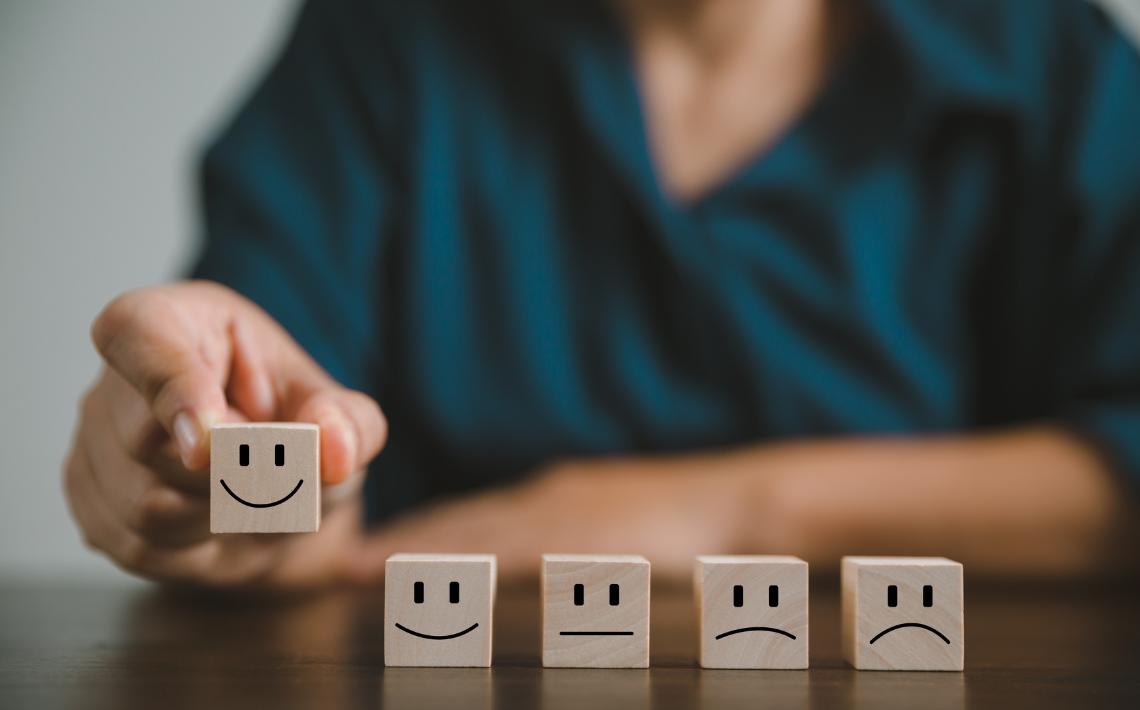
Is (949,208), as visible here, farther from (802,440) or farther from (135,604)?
(135,604)

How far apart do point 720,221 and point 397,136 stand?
50 centimetres

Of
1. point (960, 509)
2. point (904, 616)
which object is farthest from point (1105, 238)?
point (904, 616)

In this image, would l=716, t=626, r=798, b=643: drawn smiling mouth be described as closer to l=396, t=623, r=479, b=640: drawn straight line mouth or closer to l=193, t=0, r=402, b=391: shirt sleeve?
l=396, t=623, r=479, b=640: drawn straight line mouth

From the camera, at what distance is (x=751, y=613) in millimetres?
508

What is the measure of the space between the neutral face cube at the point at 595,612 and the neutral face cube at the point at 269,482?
6.3 inches

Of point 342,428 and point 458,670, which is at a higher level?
point 342,428

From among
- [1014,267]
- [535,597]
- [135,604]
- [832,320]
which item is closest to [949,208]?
[1014,267]

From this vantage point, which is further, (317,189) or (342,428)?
(317,189)

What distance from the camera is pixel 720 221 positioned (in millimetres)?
1103

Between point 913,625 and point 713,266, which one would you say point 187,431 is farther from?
point 713,266

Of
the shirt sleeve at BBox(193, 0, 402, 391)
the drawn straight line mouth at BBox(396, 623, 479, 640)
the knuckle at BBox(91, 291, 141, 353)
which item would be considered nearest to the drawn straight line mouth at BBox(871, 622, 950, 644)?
the drawn straight line mouth at BBox(396, 623, 479, 640)

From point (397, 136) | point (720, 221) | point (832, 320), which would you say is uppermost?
point (397, 136)

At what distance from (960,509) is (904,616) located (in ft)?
1.61

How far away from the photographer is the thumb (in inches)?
20.3
